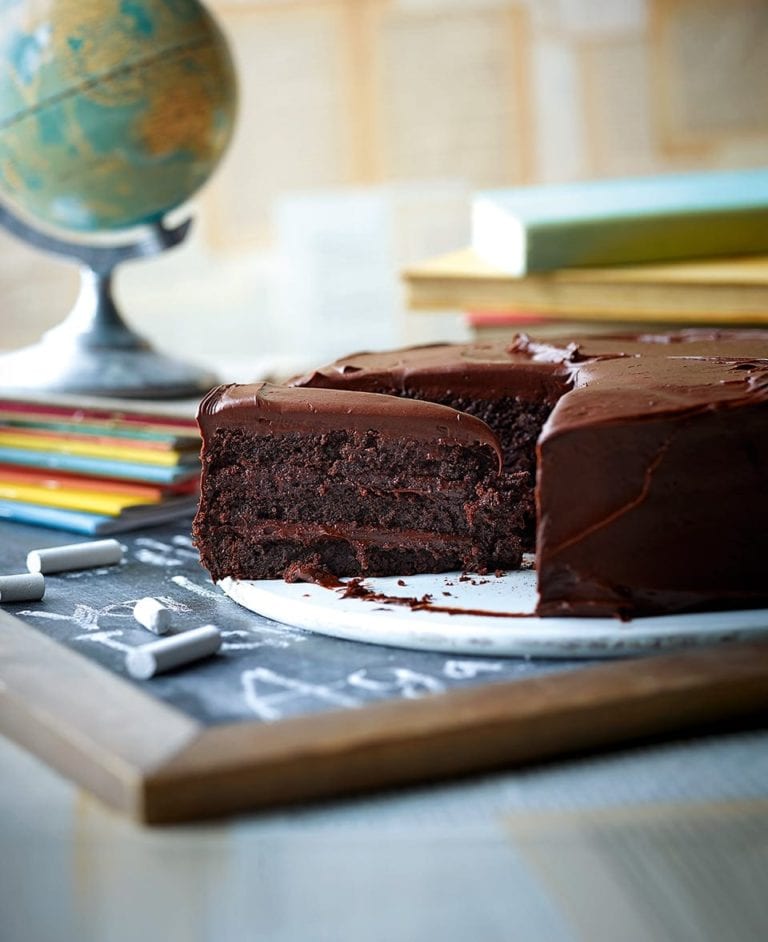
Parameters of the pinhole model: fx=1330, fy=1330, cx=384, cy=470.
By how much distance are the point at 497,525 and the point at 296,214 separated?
2001 mm

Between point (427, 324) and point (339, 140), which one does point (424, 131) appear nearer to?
point (339, 140)

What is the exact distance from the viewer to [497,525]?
4.75 ft

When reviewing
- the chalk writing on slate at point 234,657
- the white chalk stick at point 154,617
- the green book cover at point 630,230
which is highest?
the green book cover at point 630,230

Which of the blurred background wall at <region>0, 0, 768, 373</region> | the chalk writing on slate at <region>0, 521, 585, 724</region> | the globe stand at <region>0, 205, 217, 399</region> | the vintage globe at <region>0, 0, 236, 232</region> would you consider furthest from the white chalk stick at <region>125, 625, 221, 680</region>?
the blurred background wall at <region>0, 0, 768, 373</region>

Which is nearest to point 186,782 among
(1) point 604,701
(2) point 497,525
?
(1) point 604,701

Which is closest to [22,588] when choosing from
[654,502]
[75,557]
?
[75,557]

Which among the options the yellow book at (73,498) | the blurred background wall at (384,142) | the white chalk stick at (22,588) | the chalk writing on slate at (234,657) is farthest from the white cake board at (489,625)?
the blurred background wall at (384,142)

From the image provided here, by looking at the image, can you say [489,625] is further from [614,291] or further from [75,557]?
[614,291]

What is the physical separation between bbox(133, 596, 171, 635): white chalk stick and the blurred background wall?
194 centimetres

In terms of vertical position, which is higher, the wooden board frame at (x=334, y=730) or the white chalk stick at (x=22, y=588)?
the white chalk stick at (x=22, y=588)

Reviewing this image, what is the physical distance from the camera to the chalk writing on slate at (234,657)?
1091mm

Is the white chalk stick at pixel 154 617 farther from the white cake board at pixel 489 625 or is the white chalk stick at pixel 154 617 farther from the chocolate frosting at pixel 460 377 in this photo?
the chocolate frosting at pixel 460 377

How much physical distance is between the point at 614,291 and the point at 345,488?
76 centimetres

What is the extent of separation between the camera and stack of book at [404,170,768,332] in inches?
77.9
